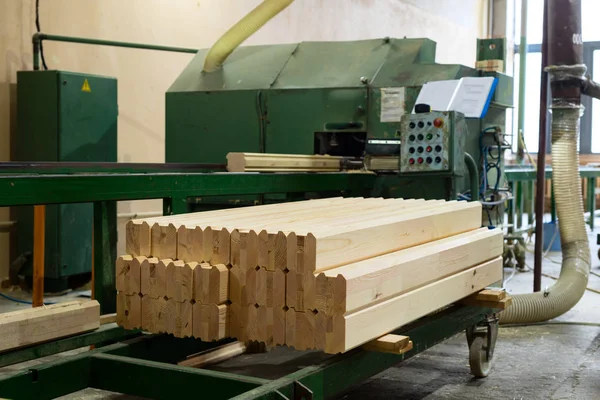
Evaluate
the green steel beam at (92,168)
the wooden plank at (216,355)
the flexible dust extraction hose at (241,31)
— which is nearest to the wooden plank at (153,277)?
the green steel beam at (92,168)

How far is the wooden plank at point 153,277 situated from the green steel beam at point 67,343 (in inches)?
12.8

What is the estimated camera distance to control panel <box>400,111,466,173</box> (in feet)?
12.8

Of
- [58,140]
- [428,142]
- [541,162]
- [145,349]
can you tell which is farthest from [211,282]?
[58,140]

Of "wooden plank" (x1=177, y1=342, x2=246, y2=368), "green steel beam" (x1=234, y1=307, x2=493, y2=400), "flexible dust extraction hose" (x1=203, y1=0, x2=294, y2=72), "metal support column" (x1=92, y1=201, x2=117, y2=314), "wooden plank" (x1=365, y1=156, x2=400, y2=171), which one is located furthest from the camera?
"flexible dust extraction hose" (x1=203, y1=0, x2=294, y2=72)

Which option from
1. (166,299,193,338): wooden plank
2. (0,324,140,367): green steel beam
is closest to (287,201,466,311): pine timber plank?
(166,299,193,338): wooden plank

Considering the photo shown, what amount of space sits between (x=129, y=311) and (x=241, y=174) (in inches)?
43.5

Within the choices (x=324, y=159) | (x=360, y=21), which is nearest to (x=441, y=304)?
(x=324, y=159)

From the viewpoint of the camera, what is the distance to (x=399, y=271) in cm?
237

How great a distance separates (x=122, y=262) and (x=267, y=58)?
9.60 ft

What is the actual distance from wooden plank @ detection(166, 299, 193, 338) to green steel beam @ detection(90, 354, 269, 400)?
11cm

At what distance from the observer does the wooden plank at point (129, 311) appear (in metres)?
2.38

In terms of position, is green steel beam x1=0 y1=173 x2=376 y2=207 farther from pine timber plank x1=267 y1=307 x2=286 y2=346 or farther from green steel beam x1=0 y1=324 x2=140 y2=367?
pine timber plank x1=267 y1=307 x2=286 y2=346

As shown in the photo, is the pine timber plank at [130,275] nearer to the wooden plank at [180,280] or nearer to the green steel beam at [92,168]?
the wooden plank at [180,280]

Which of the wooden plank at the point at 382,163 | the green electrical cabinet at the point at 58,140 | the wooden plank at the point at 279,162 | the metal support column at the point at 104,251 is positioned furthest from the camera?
the green electrical cabinet at the point at 58,140
